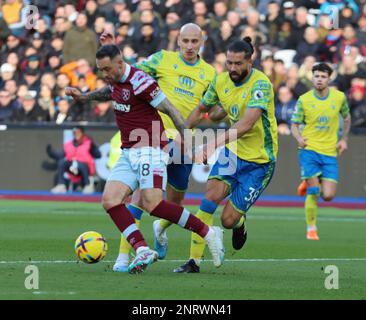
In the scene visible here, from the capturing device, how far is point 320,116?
18.0 meters

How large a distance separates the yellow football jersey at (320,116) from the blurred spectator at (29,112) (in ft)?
31.0

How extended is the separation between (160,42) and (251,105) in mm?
14260

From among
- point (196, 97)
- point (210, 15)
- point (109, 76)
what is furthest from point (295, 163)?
point (109, 76)

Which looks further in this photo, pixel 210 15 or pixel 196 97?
pixel 210 15

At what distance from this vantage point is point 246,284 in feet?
37.1

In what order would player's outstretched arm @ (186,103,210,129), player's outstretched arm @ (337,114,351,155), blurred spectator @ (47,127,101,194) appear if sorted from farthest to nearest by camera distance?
blurred spectator @ (47,127,101,194) < player's outstretched arm @ (337,114,351,155) < player's outstretched arm @ (186,103,210,129)

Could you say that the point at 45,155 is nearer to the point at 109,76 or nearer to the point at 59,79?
the point at 59,79

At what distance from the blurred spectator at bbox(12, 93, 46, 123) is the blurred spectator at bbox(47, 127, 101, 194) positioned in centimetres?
147

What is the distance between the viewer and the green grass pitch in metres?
10.6

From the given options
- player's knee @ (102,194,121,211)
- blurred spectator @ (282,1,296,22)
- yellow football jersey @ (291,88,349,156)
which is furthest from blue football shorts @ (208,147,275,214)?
blurred spectator @ (282,1,296,22)

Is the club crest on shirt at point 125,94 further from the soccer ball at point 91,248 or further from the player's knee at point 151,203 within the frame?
the soccer ball at point 91,248

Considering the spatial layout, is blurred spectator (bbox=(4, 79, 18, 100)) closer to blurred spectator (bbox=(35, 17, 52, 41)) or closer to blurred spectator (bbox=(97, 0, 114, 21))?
blurred spectator (bbox=(35, 17, 52, 41))

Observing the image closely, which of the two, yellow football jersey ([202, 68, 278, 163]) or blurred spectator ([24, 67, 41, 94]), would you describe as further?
blurred spectator ([24, 67, 41, 94])

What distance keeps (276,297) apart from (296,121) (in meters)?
7.82
